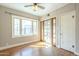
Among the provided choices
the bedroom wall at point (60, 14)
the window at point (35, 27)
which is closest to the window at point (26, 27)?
the window at point (35, 27)

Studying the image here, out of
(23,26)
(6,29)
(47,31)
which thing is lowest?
(47,31)

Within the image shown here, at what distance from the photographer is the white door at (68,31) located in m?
3.12

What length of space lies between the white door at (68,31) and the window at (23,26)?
2.09 m

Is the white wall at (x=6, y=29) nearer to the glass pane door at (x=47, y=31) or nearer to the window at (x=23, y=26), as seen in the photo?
the window at (x=23, y=26)

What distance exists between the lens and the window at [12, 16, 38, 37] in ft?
14.2

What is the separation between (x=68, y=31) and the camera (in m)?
3.37

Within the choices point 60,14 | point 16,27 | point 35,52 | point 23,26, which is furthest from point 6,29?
point 60,14

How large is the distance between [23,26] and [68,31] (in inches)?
96.7

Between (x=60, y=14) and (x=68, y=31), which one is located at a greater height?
(x=60, y=14)

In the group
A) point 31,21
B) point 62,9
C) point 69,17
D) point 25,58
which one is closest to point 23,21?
point 31,21

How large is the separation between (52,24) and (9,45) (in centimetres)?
215

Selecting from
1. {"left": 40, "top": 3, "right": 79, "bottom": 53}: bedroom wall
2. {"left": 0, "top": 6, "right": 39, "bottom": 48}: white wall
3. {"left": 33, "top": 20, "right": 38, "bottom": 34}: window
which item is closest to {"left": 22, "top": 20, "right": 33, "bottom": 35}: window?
{"left": 33, "top": 20, "right": 38, "bottom": 34}: window

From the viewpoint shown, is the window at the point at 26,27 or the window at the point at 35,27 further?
the window at the point at 35,27

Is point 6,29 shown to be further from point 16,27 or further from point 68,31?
point 68,31
